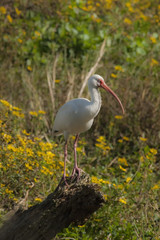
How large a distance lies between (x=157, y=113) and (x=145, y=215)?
233 centimetres

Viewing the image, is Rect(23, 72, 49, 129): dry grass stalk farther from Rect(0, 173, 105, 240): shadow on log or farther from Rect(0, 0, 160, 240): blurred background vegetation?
Rect(0, 173, 105, 240): shadow on log

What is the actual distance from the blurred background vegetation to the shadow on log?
0.18 metres

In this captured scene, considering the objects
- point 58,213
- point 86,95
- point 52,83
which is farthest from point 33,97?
point 58,213

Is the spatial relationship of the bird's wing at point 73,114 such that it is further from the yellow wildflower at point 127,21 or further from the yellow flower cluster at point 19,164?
the yellow wildflower at point 127,21

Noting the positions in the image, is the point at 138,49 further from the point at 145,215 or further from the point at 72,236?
the point at 72,236

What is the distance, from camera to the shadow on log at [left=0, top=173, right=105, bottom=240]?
3389 mm

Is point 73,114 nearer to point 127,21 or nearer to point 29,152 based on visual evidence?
point 29,152

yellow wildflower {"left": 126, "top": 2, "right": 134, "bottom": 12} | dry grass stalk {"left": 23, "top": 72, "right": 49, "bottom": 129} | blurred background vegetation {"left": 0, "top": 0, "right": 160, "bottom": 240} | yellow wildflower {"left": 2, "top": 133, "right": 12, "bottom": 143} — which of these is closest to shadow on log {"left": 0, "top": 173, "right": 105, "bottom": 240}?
blurred background vegetation {"left": 0, "top": 0, "right": 160, "bottom": 240}

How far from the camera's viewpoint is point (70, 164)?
17.2 feet

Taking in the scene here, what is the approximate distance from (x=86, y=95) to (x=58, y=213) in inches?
133

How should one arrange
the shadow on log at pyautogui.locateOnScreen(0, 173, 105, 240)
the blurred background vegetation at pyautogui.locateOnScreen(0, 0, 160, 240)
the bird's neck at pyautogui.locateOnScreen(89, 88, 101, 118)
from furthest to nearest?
the blurred background vegetation at pyautogui.locateOnScreen(0, 0, 160, 240) < the bird's neck at pyautogui.locateOnScreen(89, 88, 101, 118) < the shadow on log at pyautogui.locateOnScreen(0, 173, 105, 240)

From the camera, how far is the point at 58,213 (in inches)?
139

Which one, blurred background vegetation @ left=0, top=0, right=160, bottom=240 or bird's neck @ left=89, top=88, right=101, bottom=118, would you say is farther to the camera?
blurred background vegetation @ left=0, top=0, right=160, bottom=240

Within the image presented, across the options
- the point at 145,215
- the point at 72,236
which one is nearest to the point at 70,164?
the point at 145,215
